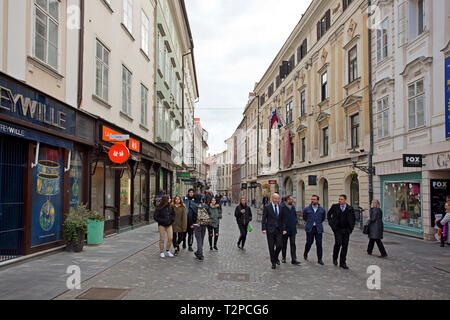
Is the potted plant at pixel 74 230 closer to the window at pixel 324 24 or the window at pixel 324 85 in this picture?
the window at pixel 324 85

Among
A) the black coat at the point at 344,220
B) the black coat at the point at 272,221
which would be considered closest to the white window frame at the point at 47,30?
the black coat at the point at 272,221

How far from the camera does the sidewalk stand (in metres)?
6.36

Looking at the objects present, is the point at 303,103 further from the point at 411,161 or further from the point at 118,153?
the point at 118,153

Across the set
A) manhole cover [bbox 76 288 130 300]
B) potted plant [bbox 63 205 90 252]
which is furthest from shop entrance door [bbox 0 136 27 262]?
manhole cover [bbox 76 288 130 300]

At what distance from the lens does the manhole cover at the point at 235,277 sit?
25.6ft

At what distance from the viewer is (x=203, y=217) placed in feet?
35.8

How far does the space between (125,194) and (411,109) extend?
1270 centimetres

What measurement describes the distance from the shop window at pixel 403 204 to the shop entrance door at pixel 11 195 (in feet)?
47.5

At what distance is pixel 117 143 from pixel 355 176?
A: 46.3 feet

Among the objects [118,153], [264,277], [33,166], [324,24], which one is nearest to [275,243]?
[264,277]

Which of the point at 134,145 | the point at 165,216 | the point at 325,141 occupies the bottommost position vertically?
the point at 165,216

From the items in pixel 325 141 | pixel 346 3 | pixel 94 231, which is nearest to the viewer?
pixel 94 231

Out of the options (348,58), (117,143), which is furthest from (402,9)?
(117,143)

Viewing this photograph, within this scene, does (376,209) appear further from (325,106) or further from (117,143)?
(325,106)
